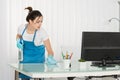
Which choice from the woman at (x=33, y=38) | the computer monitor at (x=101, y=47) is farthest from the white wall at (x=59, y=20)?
the computer monitor at (x=101, y=47)

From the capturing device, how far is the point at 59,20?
471cm

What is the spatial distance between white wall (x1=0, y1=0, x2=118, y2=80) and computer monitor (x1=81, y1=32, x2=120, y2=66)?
1860 millimetres

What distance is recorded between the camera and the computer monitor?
2812mm

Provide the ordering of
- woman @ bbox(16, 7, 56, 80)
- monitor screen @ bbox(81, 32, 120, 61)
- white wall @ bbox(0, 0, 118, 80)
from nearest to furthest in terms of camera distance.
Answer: monitor screen @ bbox(81, 32, 120, 61)
woman @ bbox(16, 7, 56, 80)
white wall @ bbox(0, 0, 118, 80)

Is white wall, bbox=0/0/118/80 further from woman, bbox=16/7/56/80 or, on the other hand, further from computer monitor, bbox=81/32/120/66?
computer monitor, bbox=81/32/120/66

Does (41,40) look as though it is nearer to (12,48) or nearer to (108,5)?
(12,48)

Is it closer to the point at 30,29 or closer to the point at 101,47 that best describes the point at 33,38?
the point at 30,29

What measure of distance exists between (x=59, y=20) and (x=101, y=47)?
6.38ft

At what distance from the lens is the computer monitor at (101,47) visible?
2812mm

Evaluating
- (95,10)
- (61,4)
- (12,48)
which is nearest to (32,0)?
(61,4)

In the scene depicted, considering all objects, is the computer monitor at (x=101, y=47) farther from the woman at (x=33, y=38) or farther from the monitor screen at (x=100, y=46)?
the woman at (x=33, y=38)

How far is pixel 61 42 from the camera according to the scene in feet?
15.5

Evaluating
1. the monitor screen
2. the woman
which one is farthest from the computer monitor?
the woman

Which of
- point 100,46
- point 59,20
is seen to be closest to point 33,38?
point 100,46
